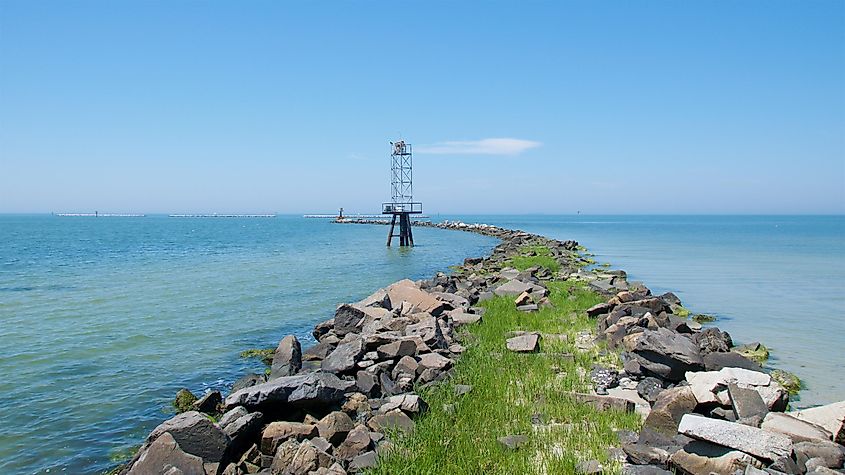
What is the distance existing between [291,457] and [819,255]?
49489mm

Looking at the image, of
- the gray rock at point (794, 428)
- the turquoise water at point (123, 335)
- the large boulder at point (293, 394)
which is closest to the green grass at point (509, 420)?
the large boulder at point (293, 394)

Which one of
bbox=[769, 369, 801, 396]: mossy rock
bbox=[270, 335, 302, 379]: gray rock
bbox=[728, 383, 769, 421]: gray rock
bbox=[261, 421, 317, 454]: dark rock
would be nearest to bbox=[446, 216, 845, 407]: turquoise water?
bbox=[769, 369, 801, 396]: mossy rock

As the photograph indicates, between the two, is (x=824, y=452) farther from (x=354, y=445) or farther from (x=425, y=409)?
(x=354, y=445)

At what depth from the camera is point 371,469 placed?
6531 millimetres

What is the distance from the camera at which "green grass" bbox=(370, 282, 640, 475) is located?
21.5ft

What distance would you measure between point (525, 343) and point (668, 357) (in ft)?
9.48

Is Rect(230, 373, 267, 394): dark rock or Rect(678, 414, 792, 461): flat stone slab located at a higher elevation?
Rect(678, 414, 792, 461): flat stone slab

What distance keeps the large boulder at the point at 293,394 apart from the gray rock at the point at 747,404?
507 cm

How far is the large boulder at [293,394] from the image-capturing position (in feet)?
26.4

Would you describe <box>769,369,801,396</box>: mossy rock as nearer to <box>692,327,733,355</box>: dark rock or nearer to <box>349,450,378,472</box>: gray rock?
<box>692,327,733,355</box>: dark rock

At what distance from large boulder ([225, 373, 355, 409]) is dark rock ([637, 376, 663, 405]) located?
4532 millimetres

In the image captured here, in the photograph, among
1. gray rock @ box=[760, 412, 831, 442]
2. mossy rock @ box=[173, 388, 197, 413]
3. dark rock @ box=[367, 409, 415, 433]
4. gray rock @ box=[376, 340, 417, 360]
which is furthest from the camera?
gray rock @ box=[376, 340, 417, 360]

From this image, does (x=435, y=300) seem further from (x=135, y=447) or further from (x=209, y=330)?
(x=135, y=447)

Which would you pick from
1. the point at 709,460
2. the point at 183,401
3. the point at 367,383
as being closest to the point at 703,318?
the point at 367,383
